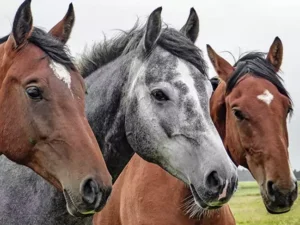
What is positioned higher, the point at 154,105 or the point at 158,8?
the point at 158,8

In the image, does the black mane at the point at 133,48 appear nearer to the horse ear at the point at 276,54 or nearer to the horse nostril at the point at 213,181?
the horse nostril at the point at 213,181

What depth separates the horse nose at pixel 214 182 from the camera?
16.8 feet

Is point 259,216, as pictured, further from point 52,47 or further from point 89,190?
point 89,190

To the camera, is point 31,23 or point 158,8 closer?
point 31,23

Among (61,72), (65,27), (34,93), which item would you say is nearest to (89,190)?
(34,93)

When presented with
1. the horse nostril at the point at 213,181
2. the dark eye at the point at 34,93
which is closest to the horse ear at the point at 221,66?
the horse nostril at the point at 213,181

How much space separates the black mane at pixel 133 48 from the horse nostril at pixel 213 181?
1.27 metres

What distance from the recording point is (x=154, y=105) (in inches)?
229

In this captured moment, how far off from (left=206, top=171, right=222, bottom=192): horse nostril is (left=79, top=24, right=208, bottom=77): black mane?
50.1 inches

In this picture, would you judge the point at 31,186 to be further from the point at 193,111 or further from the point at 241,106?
the point at 241,106

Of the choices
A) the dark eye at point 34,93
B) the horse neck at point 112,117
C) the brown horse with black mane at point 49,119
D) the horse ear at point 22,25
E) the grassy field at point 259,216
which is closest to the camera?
the brown horse with black mane at point 49,119

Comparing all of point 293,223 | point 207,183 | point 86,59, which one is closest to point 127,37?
point 86,59

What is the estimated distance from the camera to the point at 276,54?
8.00 meters

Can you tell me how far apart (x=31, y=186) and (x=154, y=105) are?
146 centimetres
